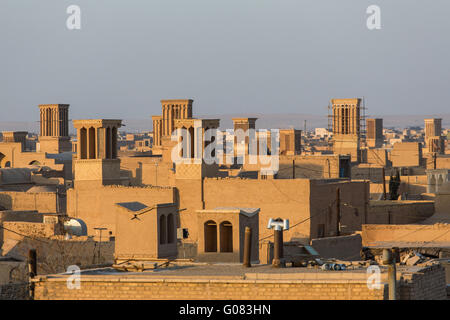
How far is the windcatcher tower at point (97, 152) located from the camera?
1294 inches

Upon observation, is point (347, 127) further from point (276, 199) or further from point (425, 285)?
point (425, 285)

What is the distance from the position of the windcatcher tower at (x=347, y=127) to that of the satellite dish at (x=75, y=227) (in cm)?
2990

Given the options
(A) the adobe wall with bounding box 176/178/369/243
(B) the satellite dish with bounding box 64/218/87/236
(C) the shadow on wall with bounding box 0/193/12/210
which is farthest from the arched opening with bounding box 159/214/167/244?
(C) the shadow on wall with bounding box 0/193/12/210

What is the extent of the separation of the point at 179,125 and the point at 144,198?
2936 millimetres

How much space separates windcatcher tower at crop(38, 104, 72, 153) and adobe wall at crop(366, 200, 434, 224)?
27.8 meters

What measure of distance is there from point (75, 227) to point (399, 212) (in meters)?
10.3

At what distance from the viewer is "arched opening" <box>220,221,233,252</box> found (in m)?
19.5

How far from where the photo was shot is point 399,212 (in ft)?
110

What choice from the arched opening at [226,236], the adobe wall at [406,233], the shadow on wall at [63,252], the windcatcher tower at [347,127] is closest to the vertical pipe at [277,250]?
the arched opening at [226,236]

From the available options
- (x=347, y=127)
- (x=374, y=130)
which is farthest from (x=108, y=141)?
(x=374, y=130)

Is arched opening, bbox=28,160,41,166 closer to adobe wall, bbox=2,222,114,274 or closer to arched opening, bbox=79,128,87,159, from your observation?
arched opening, bbox=79,128,87,159
